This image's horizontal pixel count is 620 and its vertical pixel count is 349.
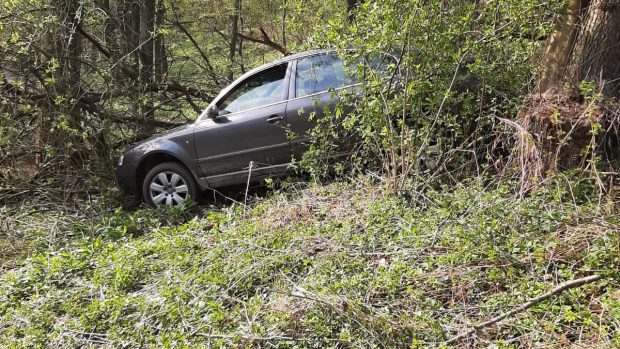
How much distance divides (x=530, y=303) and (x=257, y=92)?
412cm

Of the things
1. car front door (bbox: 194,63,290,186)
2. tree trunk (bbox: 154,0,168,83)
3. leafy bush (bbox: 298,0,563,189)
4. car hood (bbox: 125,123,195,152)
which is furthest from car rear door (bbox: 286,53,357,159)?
tree trunk (bbox: 154,0,168,83)

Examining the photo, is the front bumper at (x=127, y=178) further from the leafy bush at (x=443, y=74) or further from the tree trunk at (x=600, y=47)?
the tree trunk at (x=600, y=47)

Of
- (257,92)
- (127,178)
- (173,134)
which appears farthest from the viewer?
(127,178)

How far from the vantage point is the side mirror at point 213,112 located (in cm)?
621

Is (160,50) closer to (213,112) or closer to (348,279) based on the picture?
(213,112)

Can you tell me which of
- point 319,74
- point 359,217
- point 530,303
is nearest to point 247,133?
point 319,74

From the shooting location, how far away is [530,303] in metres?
2.92

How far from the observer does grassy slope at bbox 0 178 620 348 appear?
9.70ft

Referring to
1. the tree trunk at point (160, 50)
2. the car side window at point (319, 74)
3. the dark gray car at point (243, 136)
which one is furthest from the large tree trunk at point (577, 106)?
the tree trunk at point (160, 50)

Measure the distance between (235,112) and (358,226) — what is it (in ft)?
8.39

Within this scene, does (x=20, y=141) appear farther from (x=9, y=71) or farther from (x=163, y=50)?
(x=163, y=50)

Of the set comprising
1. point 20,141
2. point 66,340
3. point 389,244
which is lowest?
point 66,340

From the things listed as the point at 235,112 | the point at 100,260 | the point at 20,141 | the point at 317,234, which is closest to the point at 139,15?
the point at 20,141

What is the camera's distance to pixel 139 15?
9531mm
